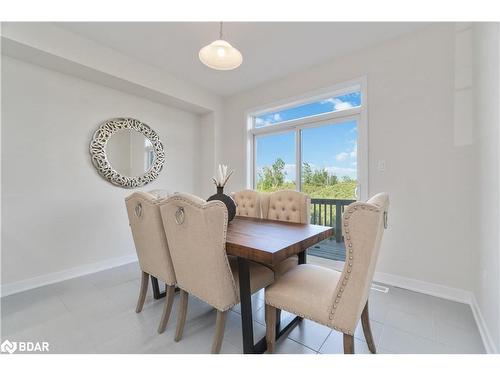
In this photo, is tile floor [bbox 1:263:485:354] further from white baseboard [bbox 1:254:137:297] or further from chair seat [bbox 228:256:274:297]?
chair seat [bbox 228:256:274:297]

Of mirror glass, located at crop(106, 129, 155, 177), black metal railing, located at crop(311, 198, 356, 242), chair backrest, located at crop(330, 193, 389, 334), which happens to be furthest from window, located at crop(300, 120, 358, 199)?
mirror glass, located at crop(106, 129, 155, 177)

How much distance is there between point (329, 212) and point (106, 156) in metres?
3.18

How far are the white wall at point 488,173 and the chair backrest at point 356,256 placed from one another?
38.2 inches

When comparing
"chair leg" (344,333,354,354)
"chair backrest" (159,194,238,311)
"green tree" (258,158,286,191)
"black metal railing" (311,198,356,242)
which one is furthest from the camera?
"green tree" (258,158,286,191)

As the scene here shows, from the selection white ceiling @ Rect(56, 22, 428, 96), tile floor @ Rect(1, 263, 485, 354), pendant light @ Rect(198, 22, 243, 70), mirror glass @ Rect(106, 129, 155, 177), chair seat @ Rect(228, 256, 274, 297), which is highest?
white ceiling @ Rect(56, 22, 428, 96)

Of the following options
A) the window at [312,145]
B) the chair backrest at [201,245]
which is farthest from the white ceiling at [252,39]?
the chair backrest at [201,245]

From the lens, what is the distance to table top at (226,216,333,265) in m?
1.14

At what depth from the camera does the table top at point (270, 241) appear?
114 cm

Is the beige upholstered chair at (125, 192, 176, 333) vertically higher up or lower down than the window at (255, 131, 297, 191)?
lower down

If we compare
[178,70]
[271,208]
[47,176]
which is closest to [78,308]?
[47,176]

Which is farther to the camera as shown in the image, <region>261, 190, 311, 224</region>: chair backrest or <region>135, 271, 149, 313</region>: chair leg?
<region>261, 190, 311, 224</region>: chair backrest

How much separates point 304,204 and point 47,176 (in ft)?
9.31

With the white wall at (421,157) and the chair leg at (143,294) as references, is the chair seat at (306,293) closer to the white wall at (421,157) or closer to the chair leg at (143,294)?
the chair leg at (143,294)

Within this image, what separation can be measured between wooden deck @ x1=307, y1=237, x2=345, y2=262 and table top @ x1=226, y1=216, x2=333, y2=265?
145 cm
